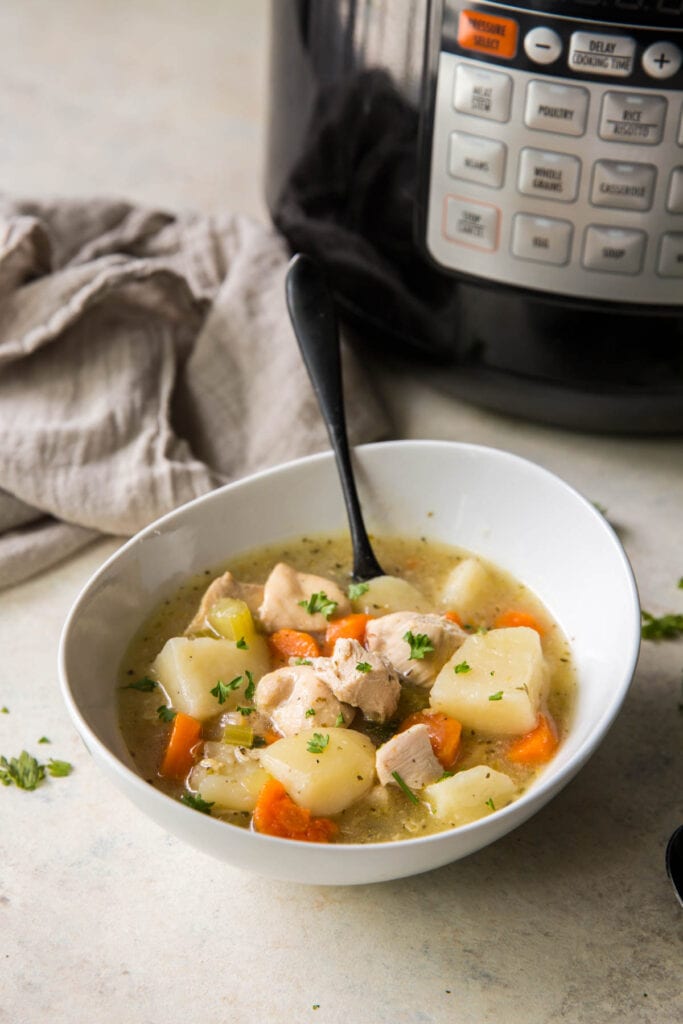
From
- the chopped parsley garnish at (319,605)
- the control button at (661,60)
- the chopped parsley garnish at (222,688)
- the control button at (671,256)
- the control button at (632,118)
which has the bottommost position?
the chopped parsley garnish at (222,688)

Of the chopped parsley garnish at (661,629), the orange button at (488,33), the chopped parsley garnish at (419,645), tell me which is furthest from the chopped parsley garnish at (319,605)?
the orange button at (488,33)

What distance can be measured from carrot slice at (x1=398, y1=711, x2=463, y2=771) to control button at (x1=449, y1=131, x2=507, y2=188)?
527 millimetres

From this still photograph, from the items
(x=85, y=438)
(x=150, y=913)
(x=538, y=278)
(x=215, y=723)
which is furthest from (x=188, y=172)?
(x=150, y=913)

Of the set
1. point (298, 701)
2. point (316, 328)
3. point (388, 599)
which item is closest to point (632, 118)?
point (316, 328)

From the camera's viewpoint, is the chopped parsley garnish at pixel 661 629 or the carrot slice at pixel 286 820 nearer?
the carrot slice at pixel 286 820

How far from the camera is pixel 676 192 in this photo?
1147mm

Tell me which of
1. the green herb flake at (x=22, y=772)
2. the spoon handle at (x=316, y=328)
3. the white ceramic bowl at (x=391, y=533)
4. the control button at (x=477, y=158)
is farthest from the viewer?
the spoon handle at (x=316, y=328)

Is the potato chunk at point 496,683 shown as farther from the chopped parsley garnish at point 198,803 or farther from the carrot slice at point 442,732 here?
the chopped parsley garnish at point 198,803

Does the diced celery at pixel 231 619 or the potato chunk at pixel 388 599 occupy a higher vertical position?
the diced celery at pixel 231 619

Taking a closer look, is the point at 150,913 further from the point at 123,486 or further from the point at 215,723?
the point at 123,486

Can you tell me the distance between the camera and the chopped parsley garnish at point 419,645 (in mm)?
1019

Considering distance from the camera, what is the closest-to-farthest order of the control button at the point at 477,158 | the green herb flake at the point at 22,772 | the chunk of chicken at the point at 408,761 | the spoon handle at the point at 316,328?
the chunk of chicken at the point at 408,761, the green herb flake at the point at 22,772, the control button at the point at 477,158, the spoon handle at the point at 316,328

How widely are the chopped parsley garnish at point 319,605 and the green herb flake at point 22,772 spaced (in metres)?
0.27

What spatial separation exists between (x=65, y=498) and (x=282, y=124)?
0.50 metres
